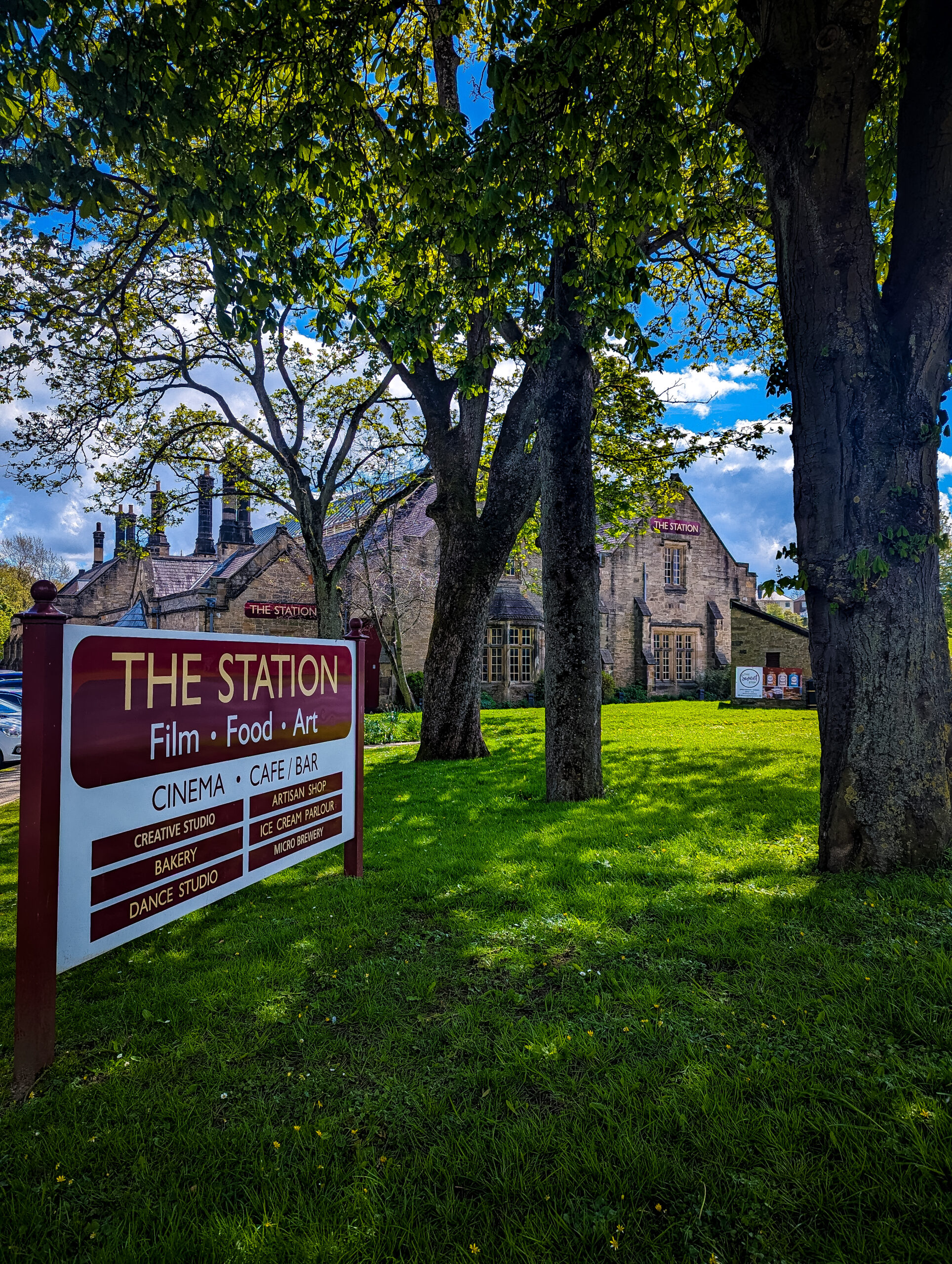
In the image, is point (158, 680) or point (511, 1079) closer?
point (511, 1079)

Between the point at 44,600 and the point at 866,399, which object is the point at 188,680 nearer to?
the point at 44,600

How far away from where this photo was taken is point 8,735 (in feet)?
46.7

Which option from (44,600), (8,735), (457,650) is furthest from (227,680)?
(8,735)

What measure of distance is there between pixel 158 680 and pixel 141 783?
0.51 metres

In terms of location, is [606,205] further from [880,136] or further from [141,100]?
[141,100]

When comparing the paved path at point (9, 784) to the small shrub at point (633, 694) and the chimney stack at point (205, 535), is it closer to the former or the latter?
the small shrub at point (633, 694)

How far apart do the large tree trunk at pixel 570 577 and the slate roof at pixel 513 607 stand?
21.0 m

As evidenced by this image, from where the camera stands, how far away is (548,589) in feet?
25.4

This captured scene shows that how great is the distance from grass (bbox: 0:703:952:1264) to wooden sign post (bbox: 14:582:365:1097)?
556 millimetres

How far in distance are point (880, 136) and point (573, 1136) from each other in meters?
8.99

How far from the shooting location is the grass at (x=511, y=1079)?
1970mm

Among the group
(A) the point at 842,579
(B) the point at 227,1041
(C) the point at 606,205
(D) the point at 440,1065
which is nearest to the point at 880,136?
(C) the point at 606,205

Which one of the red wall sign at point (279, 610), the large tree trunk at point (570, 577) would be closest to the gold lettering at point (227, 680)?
the large tree trunk at point (570, 577)

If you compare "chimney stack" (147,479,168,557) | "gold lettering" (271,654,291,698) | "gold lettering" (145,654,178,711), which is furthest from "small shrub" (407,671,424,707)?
"gold lettering" (145,654,178,711)
